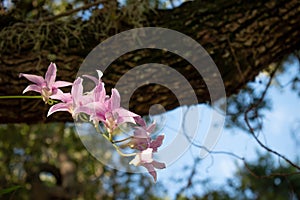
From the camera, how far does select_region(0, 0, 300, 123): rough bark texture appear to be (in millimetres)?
1088

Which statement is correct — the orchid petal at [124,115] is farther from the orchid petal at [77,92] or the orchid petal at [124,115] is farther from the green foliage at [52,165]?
the green foliage at [52,165]

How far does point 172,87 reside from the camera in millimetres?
1146

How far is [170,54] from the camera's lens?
1132mm

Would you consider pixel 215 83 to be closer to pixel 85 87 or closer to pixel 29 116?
pixel 85 87

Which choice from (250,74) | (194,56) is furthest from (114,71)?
(250,74)

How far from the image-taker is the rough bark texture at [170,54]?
3.57 ft

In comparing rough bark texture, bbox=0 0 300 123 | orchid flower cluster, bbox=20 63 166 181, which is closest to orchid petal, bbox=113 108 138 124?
orchid flower cluster, bbox=20 63 166 181

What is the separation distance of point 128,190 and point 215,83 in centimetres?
139

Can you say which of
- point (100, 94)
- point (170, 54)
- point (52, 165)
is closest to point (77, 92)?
point (100, 94)

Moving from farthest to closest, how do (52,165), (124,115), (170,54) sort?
(52,165) < (170,54) < (124,115)

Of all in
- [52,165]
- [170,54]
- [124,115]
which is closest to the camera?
[124,115]

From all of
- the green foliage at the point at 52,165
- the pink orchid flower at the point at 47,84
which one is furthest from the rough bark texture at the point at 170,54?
the green foliage at the point at 52,165

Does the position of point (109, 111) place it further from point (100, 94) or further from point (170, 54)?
point (170, 54)

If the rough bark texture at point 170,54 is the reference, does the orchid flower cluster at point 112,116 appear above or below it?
below
